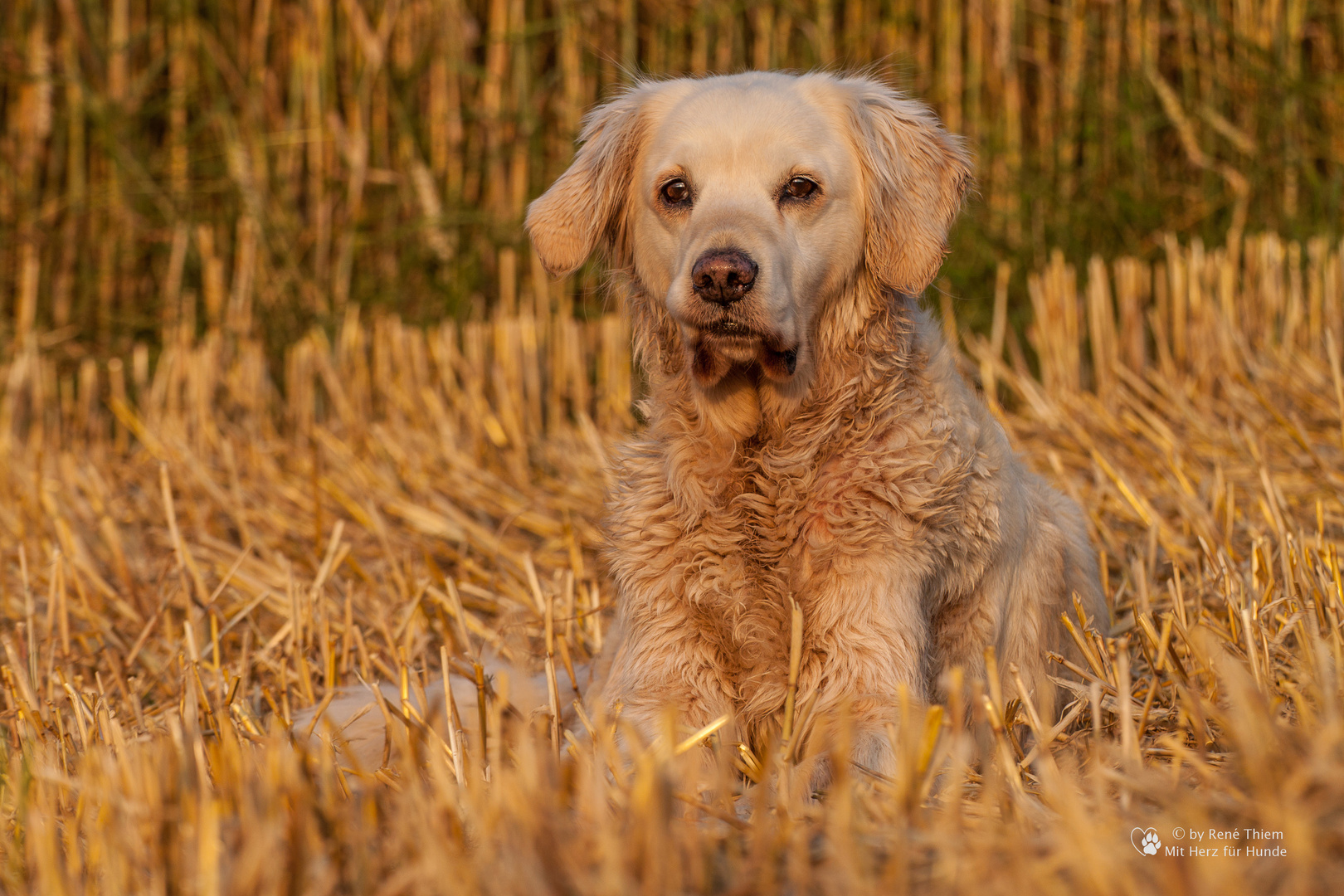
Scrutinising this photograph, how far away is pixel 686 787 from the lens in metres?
1.53

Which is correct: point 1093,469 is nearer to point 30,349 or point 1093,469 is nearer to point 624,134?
point 624,134

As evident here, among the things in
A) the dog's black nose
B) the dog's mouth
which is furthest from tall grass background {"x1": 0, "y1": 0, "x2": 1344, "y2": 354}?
the dog's black nose

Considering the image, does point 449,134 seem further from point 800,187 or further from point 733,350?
point 733,350

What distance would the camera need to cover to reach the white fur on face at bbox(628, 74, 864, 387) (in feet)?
7.54

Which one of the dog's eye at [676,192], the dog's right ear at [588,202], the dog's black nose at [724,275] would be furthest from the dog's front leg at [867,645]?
the dog's right ear at [588,202]

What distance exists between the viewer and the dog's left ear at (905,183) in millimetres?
2480

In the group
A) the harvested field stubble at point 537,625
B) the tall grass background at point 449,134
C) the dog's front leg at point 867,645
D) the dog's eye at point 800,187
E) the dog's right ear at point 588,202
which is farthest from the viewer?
the tall grass background at point 449,134

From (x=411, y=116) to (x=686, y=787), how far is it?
17.8 ft

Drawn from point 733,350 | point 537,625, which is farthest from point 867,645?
point 537,625

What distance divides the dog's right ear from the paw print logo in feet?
5.59

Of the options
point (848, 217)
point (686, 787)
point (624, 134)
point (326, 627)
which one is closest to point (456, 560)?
point (326, 627)

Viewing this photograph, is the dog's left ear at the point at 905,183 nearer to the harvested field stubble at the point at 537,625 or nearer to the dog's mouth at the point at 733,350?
the dog's mouth at the point at 733,350

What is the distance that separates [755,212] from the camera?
2383 mm

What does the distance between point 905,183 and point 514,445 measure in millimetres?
2527
